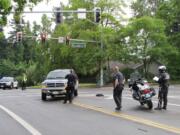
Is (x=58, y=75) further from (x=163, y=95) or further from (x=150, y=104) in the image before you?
(x=163, y=95)

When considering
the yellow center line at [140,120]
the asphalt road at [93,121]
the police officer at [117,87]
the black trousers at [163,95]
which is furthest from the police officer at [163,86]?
the yellow center line at [140,120]

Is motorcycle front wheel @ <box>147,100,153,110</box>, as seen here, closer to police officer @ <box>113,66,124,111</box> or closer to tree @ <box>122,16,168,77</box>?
police officer @ <box>113,66,124,111</box>

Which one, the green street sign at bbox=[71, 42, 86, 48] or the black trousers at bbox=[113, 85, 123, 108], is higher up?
the green street sign at bbox=[71, 42, 86, 48]

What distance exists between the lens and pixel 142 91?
854 inches

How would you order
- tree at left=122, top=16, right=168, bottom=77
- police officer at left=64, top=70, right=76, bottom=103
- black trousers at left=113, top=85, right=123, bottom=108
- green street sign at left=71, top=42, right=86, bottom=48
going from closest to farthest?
black trousers at left=113, top=85, right=123, bottom=108 < police officer at left=64, top=70, right=76, bottom=103 < green street sign at left=71, top=42, right=86, bottom=48 < tree at left=122, top=16, right=168, bottom=77

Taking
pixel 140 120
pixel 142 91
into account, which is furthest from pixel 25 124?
pixel 142 91

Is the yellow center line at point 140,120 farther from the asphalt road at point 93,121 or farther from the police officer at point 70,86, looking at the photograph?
the police officer at point 70,86

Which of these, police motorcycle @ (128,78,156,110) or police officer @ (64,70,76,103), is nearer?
police motorcycle @ (128,78,156,110)

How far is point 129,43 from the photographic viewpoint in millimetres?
67188

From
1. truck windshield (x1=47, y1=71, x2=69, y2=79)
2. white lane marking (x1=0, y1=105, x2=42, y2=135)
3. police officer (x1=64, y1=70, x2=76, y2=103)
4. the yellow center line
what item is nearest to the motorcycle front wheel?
the yellow center line

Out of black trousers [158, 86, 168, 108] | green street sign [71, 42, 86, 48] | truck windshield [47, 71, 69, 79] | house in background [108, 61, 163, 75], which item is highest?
green street sign [71, 42, 86, 48]

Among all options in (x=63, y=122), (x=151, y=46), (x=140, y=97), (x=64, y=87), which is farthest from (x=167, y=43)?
(x=63, y=122)

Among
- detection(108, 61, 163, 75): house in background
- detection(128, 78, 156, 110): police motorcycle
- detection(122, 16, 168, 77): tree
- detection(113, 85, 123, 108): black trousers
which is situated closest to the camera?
detection(113, 85, 123, 108): black trousers

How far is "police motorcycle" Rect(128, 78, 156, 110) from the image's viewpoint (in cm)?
2152
